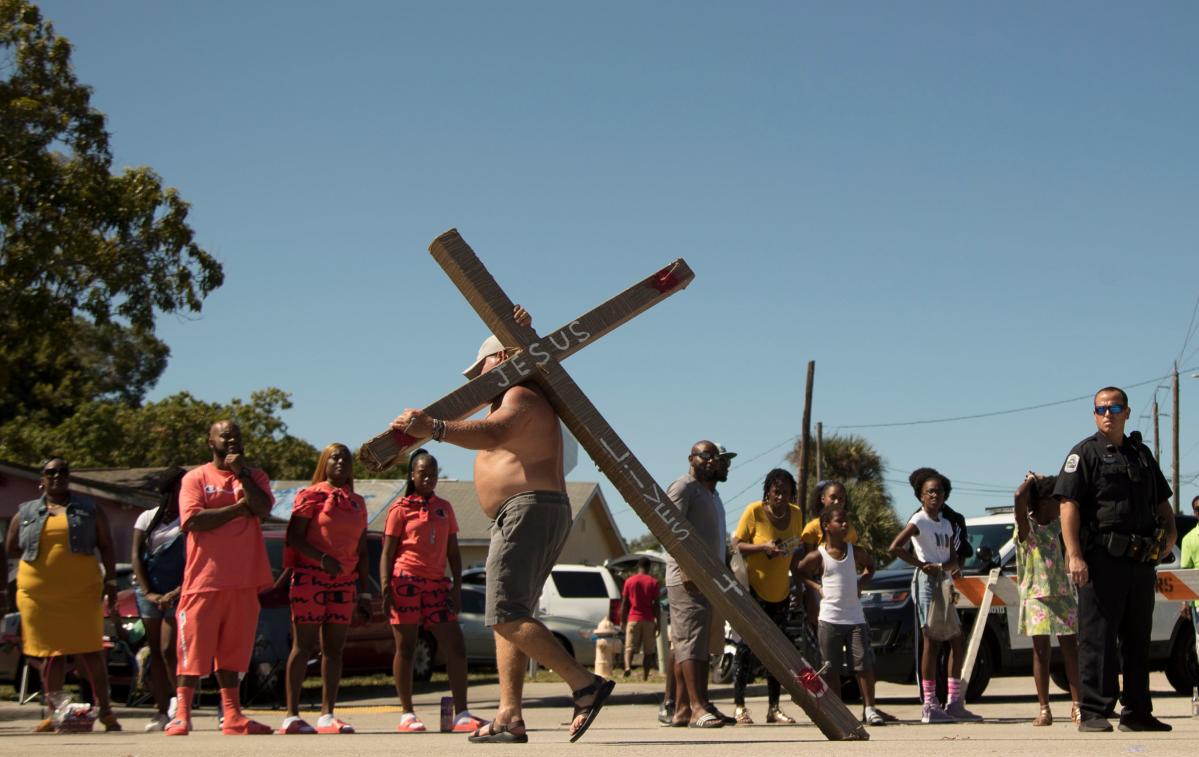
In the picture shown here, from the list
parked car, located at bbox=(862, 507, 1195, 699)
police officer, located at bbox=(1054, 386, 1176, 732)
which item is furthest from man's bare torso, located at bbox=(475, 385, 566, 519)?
parked car, located at bbox=(862, 507, 1195, 699)

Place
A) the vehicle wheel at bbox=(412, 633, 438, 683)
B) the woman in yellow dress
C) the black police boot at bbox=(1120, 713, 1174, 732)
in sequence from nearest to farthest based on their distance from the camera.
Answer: the black police boot at bbox=(1120, 713, 1174, 732) → the woman in yellow dress → the vehicle wheel at bbox=(412, 633, 438, 683)

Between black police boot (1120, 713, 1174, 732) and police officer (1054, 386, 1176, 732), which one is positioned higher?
police officer (1054, 386, 1176, 732)

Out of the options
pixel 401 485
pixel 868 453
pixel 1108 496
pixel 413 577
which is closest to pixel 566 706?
pixel 413 577

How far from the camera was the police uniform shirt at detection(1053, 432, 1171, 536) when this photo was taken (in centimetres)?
772

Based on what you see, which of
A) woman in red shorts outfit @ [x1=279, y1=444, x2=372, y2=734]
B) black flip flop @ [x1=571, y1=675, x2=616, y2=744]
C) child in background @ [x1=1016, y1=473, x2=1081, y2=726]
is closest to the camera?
black flip flop @ [x1=571, y1=675, x2=616, y2=744]

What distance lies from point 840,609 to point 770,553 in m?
0.66

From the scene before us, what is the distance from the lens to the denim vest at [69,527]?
9406 mm

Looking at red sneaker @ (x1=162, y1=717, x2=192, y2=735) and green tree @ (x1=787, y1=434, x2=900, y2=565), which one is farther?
green tree @ (x1=787, y1=434, x2=900, y2=565)

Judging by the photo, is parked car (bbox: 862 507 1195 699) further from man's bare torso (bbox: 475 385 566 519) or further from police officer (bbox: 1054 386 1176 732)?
man's bare torso (bbox: 475 385 566 519)

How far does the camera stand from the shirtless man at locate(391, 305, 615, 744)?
6262mm

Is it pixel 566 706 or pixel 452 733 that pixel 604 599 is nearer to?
pixel 566 706

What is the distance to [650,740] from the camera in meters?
6.97

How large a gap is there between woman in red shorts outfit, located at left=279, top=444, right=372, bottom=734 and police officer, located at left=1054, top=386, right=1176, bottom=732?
421 centimetres

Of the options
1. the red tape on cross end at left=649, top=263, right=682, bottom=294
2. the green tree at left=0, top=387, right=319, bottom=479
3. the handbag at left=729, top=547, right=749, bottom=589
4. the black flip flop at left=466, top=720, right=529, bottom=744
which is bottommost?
the black flip flop at left=466, top=720, right=529, bottom=744
